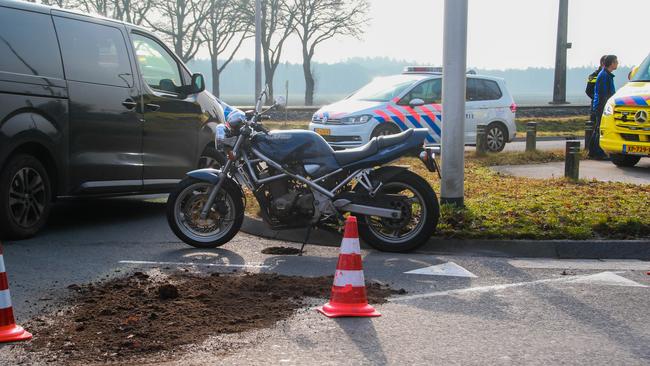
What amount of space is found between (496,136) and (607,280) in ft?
37.8

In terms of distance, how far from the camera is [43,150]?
806cm

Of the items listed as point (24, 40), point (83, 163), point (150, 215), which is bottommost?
point (150, 215)

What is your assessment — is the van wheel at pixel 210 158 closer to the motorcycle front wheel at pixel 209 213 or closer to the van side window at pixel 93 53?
the van side window at pixel 93 53

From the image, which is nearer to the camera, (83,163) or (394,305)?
(394,305)

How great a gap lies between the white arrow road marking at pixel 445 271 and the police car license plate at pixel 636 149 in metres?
7.01

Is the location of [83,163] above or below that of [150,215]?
above

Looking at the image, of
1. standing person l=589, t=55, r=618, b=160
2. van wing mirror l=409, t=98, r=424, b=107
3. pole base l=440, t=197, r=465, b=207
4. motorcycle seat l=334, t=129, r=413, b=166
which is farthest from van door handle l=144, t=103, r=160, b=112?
standing person l=589, t=55, r=618, b=160

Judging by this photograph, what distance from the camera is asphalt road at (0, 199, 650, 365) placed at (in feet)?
14.9

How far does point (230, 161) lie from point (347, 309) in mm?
2764

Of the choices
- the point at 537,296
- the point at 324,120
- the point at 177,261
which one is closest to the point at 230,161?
the point at 177,261

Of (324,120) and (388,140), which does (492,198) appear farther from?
(324,120)

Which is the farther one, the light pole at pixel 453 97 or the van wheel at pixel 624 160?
the van wheel at pixel 624 160

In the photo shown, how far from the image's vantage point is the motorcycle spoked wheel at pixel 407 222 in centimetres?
754

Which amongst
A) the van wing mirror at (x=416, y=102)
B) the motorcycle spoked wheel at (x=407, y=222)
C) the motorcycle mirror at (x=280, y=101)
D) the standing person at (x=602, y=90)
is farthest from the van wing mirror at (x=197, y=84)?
the standing person at (x=602, y=90)
